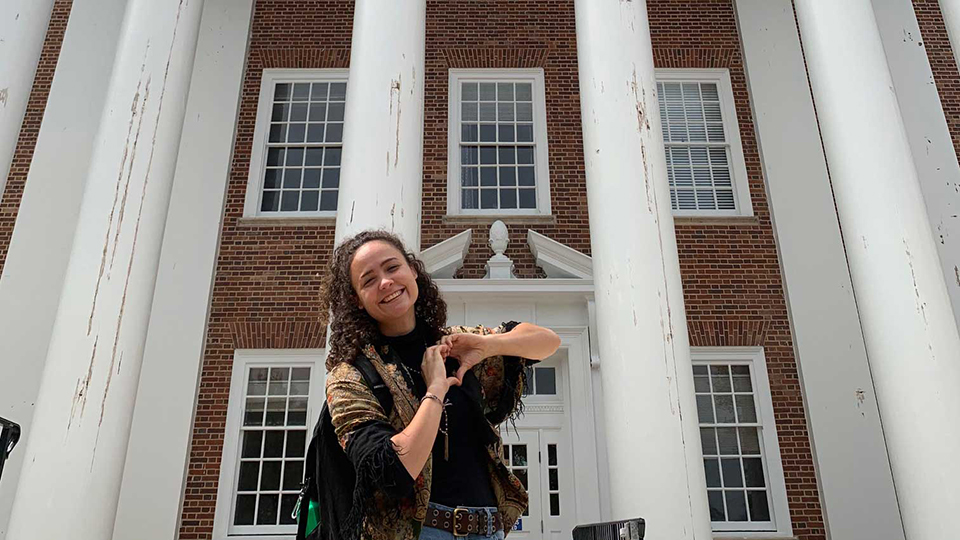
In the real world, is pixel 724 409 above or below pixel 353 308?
above

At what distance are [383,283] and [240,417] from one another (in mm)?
8164

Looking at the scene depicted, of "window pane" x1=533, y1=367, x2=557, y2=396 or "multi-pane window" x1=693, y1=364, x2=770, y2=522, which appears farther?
"window pane" x1=533, y1=367, x2=557, y2=396

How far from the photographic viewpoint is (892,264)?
5836mm

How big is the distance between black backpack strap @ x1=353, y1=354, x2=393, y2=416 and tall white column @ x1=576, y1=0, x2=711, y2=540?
127 inches

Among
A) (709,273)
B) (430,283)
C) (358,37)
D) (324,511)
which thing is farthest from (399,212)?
(709,273)

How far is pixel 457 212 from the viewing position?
1059cm

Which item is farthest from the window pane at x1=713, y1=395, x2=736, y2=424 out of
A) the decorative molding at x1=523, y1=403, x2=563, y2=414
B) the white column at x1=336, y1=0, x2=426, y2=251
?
the white column at x1=336, y1=0, x2=426, y2=251

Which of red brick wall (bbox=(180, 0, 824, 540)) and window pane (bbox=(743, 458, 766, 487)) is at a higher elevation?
red brick wall (bbox=(180, 0, 824, 540))

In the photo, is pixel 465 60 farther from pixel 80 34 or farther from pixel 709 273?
pixel 80 34

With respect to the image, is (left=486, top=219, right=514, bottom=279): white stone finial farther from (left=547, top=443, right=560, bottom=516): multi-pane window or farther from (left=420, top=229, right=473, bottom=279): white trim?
(left=547, top=443, right=560, bottom=516): multi-pane window

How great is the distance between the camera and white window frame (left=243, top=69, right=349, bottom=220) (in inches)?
418

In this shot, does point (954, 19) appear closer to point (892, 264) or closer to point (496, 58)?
point (892, 264)

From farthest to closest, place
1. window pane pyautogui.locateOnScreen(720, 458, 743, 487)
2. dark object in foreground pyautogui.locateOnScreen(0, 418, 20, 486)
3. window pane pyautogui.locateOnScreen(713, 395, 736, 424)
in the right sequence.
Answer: window pane pyautogui.locateOnScreen(713, 395, 736, 424)
window pane pyautogui.locateOnScreen(720, 458, 743, 487)
dark object in foreground pyautogui.locateOnScreen(0, 418, 20, 486)

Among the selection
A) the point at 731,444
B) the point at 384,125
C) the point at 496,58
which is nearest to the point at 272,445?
the point at 384,125
